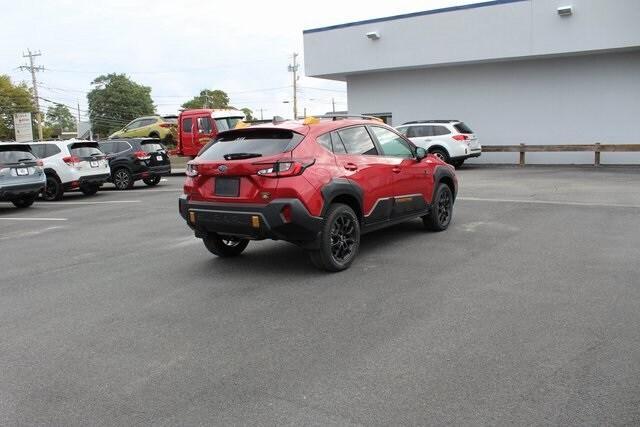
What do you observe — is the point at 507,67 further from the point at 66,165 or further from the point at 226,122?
the point at 66,165

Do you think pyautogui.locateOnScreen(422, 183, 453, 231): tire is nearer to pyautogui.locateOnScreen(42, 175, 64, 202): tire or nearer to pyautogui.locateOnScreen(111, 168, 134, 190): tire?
pyautogui.locateOnScreen(42, 175, 64, 202): tire

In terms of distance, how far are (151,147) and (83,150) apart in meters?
3.04

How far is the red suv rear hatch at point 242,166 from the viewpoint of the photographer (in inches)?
236

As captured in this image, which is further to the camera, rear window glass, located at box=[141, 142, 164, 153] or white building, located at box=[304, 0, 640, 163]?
white building, located at box=[304, 0, 640, 163]

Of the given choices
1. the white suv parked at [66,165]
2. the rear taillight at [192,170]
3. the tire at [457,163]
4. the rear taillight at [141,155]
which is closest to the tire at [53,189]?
the white suv parked at [66,165]

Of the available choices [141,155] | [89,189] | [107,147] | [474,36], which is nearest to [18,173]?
[89,189]

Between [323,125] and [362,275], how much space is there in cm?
182

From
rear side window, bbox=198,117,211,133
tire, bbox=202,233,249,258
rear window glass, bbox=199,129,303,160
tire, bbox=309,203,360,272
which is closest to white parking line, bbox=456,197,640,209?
tire, bbox=309,203,360,272

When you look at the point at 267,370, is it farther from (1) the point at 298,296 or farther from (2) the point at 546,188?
(2) the point at 546,188

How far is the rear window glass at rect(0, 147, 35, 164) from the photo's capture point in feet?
42.8

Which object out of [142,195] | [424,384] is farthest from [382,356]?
[142,195]

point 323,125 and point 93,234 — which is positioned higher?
point 323,125

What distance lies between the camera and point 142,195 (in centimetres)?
1590

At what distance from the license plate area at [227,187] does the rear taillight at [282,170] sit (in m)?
0.36
